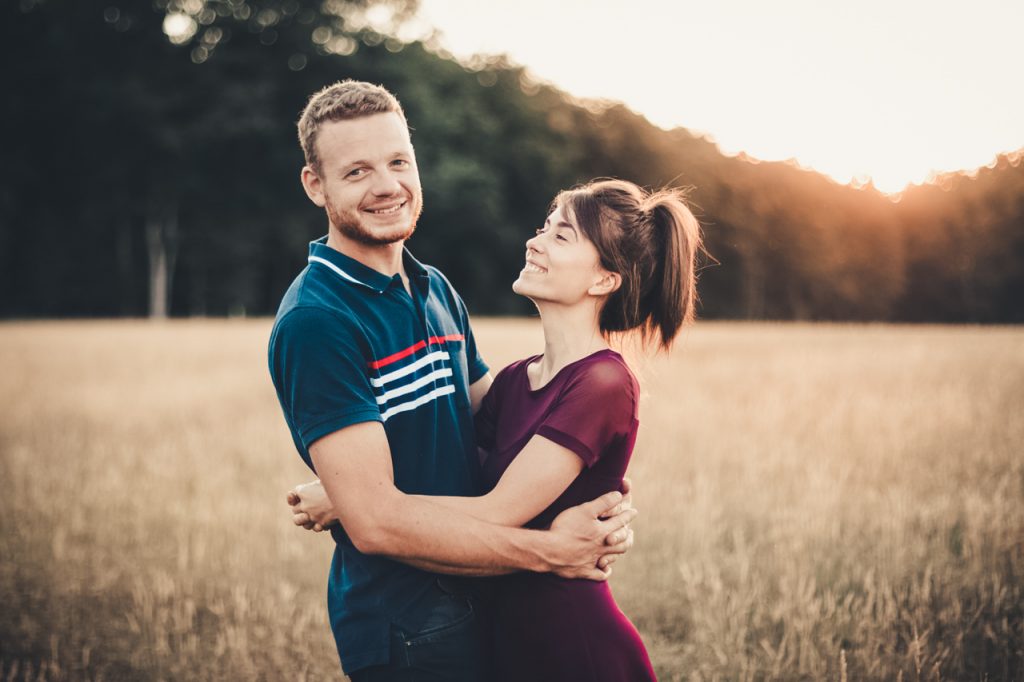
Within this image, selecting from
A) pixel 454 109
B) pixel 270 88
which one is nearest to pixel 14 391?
pixel 270 88

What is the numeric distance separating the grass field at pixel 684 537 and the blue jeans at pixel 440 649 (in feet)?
3.64

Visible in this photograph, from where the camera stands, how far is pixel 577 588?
2.45 m

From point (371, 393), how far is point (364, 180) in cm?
82

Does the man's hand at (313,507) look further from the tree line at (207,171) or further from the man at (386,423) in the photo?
the tree line at (207,171)

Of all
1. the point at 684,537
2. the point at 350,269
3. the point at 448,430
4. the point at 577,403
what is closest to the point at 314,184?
the point at 350,269

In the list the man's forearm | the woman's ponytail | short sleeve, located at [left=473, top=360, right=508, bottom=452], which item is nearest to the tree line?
the woman's ponytail

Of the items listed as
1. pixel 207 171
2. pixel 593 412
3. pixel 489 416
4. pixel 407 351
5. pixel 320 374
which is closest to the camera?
pixel 320 374

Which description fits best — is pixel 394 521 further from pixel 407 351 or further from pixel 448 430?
pixel 407 351

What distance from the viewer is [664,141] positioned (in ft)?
178

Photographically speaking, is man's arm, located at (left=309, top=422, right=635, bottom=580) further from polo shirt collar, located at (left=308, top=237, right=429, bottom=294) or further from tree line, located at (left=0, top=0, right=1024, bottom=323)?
tree line, located at (left=0, top=0, right=1024, bottom=323)

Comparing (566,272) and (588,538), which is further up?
(566,272)

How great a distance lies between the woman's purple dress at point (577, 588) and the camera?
2.38 m

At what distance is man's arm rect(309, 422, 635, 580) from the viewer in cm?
219

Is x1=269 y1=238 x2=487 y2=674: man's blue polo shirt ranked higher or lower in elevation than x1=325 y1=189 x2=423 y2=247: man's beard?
lower
